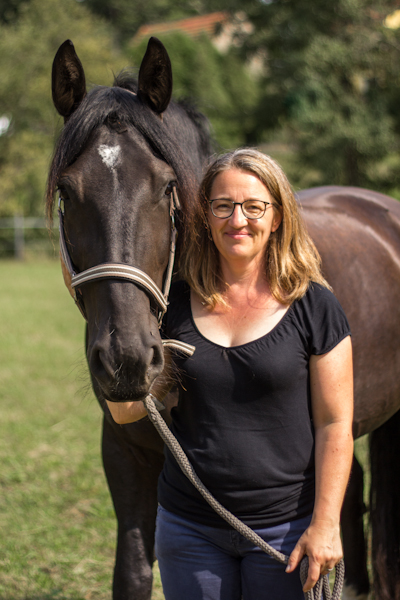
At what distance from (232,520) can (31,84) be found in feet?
74.5

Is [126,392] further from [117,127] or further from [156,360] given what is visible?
[117,127]

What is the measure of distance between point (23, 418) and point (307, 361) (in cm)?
412

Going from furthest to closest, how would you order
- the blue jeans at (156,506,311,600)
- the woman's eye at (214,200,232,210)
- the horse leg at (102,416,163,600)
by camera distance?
the horse leg at (102,416,163,600), the woman's eye at (214,200,232,210), the blue jeans at (156,506,311,600)

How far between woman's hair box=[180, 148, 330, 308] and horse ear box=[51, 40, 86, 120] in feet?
1.60

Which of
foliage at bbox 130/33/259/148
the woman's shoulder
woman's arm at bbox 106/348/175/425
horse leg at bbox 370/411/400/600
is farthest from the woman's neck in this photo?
foliage at bbox 130/33/259/148

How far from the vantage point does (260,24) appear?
1689 cm

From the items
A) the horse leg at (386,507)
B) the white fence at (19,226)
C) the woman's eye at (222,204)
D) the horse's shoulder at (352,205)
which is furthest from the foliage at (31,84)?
the woman's eye at (222,204)

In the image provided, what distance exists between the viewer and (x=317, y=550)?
1.38 metres

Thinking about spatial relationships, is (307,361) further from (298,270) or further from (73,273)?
(73,273)

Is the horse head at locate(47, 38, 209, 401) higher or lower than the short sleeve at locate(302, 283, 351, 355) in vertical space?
higher

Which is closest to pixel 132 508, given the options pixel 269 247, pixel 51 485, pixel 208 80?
pixel 269 247

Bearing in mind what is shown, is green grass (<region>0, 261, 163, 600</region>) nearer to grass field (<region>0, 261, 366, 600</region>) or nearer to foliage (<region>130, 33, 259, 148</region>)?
grass field (<region>0, 261, 366, 600</region>)

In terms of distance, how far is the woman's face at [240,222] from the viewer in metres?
1.52

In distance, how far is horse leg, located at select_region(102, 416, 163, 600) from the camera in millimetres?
2016
